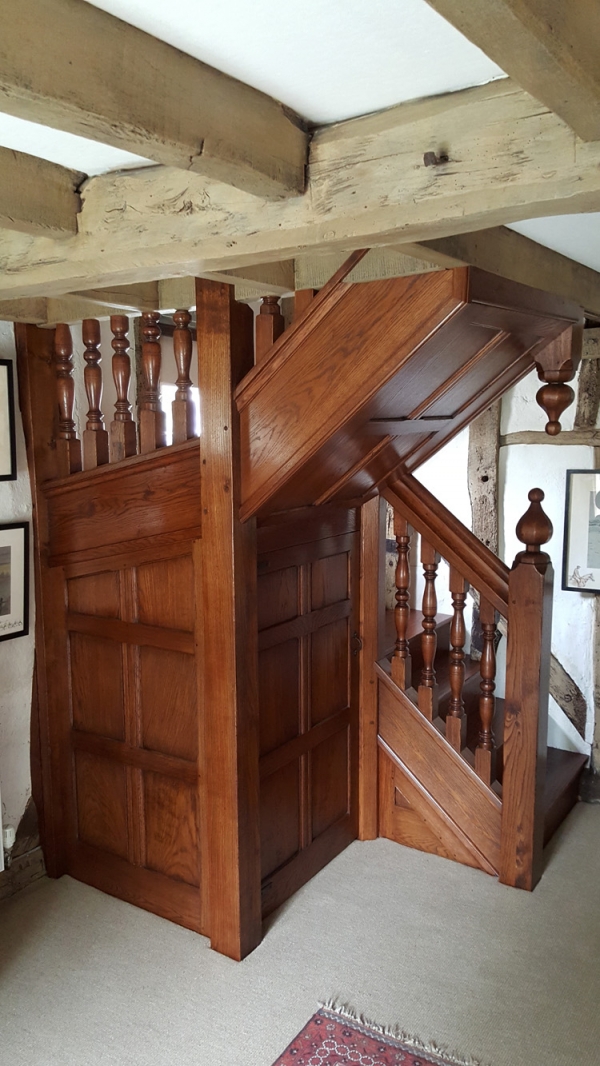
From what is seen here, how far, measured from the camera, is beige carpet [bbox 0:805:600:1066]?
86.8 inches

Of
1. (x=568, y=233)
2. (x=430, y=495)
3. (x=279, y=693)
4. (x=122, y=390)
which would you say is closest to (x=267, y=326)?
(x=122, y=390)

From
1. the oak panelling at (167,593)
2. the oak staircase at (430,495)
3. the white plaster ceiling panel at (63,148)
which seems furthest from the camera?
the oak panelling at (167,593)

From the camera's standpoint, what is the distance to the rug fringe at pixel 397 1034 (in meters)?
2.13

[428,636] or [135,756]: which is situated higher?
[428,636]

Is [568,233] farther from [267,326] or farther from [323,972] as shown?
[323,972]

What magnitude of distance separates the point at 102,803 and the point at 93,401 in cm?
148

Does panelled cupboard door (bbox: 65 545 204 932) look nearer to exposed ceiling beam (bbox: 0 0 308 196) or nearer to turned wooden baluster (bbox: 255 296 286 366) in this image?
turned wooden baluster (bbox: 255 296 286 366)

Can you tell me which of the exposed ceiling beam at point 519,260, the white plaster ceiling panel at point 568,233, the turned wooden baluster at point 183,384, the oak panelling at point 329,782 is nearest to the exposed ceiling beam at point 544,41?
the exposed ceiling beam at point 519,260

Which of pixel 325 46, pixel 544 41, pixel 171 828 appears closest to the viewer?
pixel 544 41

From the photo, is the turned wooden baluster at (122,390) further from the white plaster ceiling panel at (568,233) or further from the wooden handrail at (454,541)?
the white plaster ceiling panel at (568,233)

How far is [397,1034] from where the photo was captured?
7.29 ft

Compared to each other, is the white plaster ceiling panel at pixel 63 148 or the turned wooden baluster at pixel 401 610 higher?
the white plaster ceiling panel at pixel 63 148

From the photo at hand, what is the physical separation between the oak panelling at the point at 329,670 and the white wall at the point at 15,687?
1.06 metres

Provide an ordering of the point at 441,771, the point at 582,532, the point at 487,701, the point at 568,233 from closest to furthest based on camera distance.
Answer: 1. the point at 568,233
2. the point at 487,701
3. the point at 441,771
4. the point at 582,532
